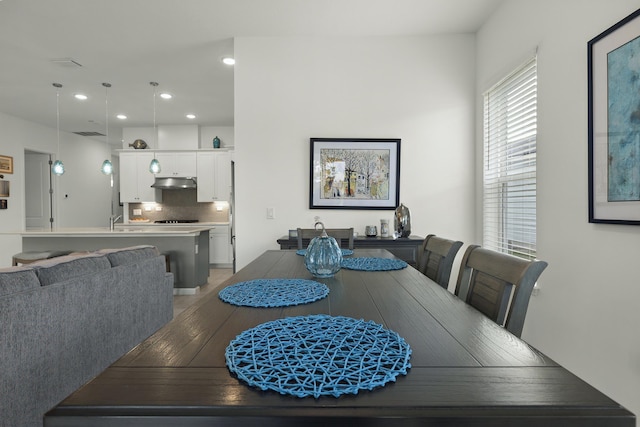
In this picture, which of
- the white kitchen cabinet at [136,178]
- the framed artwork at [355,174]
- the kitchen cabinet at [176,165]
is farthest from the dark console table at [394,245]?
the white kitchen cabinet at [136,178]

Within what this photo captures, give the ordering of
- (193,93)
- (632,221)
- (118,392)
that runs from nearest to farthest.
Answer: (118,392)
(632,221)
(193,93)

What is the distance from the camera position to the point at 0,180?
232 inches

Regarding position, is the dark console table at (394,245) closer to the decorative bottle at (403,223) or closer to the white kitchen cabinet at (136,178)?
the decorative bottle at (403,223)

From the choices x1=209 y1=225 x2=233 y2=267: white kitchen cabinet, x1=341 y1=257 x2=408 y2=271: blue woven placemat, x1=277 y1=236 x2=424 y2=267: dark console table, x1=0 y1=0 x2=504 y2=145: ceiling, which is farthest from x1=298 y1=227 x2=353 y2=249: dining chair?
x1=209 y1=225 x2=233 y2=267: white kitchen cabinet

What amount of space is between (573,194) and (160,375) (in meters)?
2.29

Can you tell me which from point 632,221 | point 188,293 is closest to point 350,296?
point 632,221

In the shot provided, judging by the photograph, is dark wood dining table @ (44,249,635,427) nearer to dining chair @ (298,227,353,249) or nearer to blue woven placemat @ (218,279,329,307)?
blue woven placemat @ (218,279,329,307)

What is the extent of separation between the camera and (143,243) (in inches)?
174

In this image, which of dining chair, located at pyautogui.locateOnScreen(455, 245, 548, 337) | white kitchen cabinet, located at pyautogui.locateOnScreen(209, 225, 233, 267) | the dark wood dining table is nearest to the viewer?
the dark wood dining table

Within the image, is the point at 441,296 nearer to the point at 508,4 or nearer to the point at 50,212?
the point at 508,4

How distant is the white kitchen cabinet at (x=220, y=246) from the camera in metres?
6.62

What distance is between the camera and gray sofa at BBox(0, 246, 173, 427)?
1.33m

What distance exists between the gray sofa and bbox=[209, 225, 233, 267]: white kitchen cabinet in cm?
430

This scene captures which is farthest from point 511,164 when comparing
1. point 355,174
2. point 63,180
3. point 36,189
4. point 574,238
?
point 36,189
